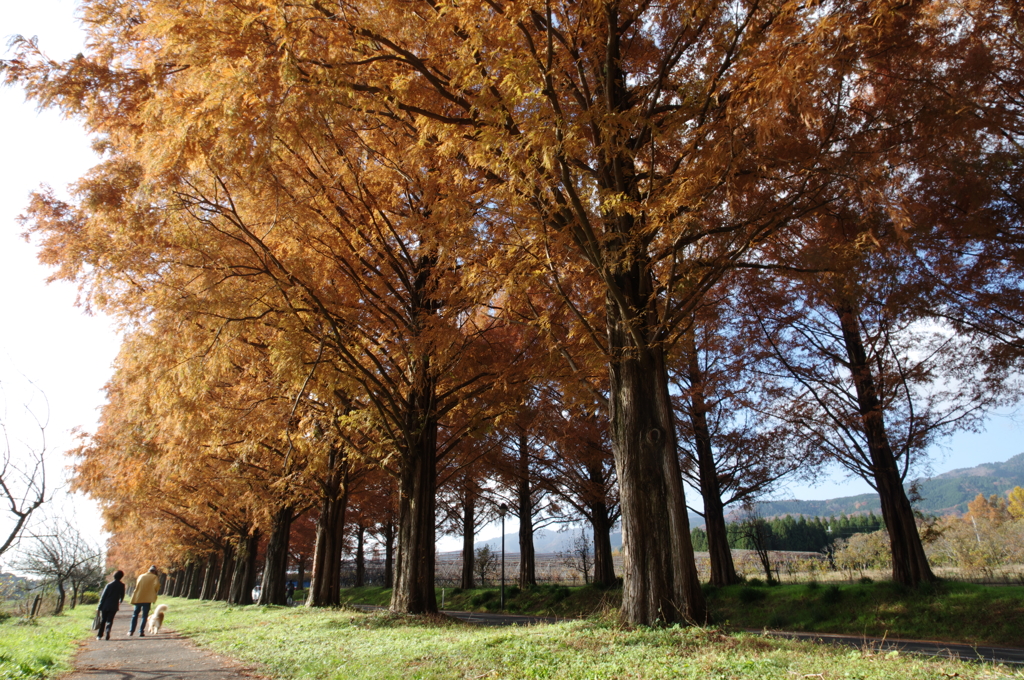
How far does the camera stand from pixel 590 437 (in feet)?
50.7

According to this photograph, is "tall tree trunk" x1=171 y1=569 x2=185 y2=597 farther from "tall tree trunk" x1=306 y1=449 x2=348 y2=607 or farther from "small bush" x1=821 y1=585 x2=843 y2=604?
"small bush" x1=821 y1=585 x2=843 y2=604

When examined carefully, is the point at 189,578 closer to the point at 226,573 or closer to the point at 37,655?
the point at 226,573

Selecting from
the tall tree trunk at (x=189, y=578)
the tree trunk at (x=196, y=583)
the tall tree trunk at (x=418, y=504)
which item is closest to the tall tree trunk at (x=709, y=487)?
the tall tree trunk at (x=418, y=504)

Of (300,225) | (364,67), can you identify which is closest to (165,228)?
Result: (300,225)

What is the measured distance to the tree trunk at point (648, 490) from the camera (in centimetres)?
512

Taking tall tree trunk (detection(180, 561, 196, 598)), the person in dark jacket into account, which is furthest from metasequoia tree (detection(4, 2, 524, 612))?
tall tree trunk (detection(180, 561, 196, 598))

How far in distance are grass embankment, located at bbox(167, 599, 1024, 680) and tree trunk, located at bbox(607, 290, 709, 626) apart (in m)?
0.42

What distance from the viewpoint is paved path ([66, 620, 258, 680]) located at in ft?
19.0

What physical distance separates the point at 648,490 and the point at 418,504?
4.96 metres

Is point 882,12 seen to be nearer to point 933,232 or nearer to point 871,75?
point 871,75

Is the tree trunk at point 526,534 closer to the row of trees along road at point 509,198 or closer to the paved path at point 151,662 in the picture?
the row of trees along road at point 509,198

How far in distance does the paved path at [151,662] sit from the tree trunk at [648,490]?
4187 mm

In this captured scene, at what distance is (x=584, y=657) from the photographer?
4.09 metres

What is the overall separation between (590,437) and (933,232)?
31.8ft
